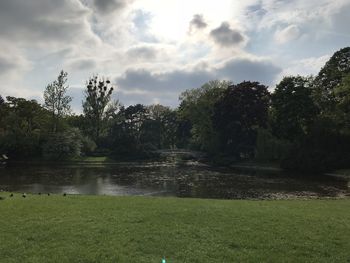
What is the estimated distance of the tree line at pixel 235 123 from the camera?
4609 cm

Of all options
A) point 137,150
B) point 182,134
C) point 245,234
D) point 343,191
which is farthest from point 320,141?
point 182,134

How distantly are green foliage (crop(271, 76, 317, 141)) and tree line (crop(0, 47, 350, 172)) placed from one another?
140 mm

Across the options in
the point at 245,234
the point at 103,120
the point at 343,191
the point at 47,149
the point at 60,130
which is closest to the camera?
the point at 245,234

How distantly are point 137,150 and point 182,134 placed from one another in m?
46.4

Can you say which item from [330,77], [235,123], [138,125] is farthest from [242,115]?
[138,125]

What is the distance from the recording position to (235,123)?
208 ft

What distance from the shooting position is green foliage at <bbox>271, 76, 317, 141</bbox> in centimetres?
5453

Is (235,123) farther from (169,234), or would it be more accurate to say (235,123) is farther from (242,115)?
(169,234)

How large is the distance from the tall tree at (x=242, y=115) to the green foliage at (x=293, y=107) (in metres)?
4.50

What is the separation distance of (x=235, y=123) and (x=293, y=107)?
11425mm

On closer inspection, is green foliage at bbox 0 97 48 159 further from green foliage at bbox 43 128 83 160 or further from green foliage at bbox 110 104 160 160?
green foliage at bbox 110 104 160 160

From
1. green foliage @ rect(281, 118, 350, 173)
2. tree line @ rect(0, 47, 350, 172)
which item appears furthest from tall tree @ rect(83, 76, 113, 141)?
green foliage @ rect(281, 118, 350, 173)

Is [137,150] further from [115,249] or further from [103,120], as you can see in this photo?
[115,249]

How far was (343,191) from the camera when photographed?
1082 inches
